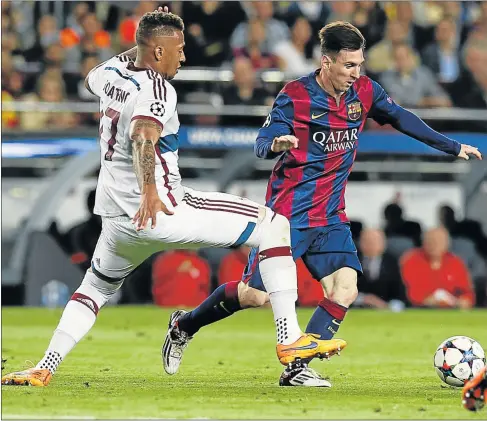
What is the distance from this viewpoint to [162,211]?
7.53m

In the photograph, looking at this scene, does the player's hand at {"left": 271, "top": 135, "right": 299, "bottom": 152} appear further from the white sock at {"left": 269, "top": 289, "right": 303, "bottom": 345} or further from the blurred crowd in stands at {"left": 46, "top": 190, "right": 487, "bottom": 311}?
the blurred crowd in stands at {"left": 46, "top": 190, "right": 487, "bottom": 311}

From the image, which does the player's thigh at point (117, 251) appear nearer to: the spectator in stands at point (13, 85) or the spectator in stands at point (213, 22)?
the spectator in stands at point (13, 85)

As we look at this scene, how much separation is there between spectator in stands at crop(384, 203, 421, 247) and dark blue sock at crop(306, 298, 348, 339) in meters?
9.34

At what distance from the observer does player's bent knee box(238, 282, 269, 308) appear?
8812 mm

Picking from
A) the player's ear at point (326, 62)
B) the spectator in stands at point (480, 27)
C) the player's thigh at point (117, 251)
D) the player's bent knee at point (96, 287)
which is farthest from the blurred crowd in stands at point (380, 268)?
the player's thigh at point (117, 251)

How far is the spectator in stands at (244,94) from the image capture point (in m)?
17.8

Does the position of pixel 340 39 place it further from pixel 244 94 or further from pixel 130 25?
pixel 130 25

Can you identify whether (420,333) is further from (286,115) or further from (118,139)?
(118,139)

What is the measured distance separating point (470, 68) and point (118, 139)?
12344mm

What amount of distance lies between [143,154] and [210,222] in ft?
2.13

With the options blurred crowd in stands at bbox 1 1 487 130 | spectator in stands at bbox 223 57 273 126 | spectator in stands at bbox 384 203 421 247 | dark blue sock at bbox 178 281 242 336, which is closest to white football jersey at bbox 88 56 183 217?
dark blue sock at bbox 178 281 242 336

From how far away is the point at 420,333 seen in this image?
14.0 metres

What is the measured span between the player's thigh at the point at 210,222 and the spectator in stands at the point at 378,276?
8.97m

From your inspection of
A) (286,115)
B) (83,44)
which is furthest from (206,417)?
(83,44)
